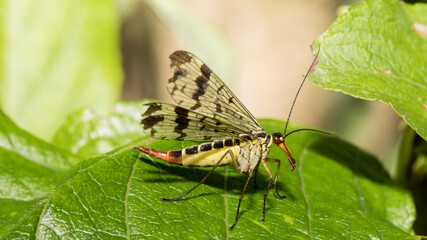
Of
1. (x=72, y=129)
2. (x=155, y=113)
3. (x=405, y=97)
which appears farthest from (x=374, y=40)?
(x=72, y=129)

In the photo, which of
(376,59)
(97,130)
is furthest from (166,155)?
(376,59)

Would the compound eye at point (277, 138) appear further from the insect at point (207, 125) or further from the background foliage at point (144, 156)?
the background foliage at point (144, 156)

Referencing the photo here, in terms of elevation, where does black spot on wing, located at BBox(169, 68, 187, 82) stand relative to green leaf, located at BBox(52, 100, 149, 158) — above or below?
above

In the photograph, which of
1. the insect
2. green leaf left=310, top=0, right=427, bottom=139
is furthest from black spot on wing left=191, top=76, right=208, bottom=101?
green leaf left=310, top=0, right=427, bottom=139

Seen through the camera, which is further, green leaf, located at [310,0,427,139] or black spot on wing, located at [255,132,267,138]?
black spot on wing, located at [255,132,267,138]

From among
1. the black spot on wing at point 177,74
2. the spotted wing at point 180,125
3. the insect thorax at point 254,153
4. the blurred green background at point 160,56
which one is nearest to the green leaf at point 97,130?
the blurred green background at point 160,56

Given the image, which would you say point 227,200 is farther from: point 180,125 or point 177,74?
point 177,74

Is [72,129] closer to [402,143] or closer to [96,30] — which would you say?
[96,30]

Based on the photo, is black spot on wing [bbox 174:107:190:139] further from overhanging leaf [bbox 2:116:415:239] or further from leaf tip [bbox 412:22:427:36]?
leaf tip [bbox 412:22:427:36]
